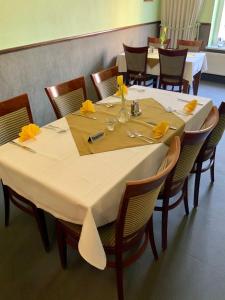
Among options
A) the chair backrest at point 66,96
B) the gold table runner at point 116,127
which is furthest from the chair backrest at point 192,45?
the chair backrest at point 66,96

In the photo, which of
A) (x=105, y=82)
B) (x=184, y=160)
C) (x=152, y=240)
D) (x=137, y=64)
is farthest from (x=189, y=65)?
(x=152, y=240)

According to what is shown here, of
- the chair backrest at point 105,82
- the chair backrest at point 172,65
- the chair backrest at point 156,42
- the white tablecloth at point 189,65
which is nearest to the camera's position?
the chair backrest at point 105,82

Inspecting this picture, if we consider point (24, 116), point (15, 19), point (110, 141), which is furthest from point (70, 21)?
point (110, 141)

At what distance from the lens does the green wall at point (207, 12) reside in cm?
486

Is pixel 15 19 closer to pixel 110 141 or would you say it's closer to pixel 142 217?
pixel 110 141

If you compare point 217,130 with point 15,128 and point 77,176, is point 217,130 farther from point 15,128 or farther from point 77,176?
point 15,128

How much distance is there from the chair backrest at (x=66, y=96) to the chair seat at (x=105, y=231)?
1.07 m

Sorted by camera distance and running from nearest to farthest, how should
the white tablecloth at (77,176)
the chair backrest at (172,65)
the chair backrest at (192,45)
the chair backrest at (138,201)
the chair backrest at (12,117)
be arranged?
1. the chair backrest at (138,201)
2. the white tablecloth at (77,176)
3. the chair backrest at (12,117)
4. the chair backrest at (172,65)
5. the chair backrest at (192,45)

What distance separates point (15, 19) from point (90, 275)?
8.27 feet

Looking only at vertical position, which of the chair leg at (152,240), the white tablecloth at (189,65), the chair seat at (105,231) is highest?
the white tablecloth at (189,65)

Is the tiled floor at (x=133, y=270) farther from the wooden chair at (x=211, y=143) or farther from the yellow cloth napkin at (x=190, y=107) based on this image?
the yellow cloth napkin at (x=190, y=107)

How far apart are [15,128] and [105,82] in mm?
1106

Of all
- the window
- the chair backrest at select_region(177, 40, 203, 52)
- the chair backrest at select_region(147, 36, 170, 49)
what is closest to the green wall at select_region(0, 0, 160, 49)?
the chair backrest at select_region(147, 36, 170, 49)

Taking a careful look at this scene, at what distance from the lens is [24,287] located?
1575 millimetres
